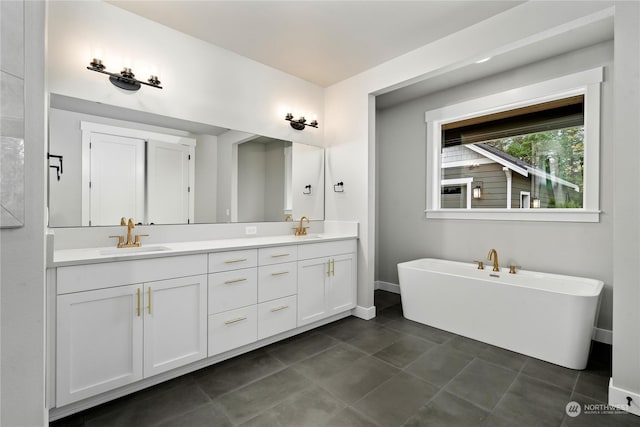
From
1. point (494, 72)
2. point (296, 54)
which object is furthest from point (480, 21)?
point (296, 54)

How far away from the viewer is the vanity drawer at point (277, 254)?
2.49 m

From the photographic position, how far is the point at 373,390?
6.49 ft

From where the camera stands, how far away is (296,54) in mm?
2926

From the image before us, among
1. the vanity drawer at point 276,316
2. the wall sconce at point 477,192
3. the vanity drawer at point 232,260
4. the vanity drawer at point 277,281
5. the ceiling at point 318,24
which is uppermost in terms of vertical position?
the ceiling at point 318,24

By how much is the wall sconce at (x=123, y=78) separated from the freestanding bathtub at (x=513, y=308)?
292cm

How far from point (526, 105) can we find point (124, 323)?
4007 mm

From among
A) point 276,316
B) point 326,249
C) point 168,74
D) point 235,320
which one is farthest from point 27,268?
point 326,249

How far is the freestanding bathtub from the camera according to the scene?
2.21 m

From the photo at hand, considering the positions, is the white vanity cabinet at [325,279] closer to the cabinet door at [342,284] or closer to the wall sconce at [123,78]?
the cabinet door at [342,284]

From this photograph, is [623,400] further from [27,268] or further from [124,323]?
[27,268]

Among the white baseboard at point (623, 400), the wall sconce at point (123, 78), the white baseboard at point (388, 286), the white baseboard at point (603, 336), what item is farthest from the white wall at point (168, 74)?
the white baseboard at point (603, 336)

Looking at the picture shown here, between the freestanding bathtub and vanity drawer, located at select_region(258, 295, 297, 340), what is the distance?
1264 millimetres

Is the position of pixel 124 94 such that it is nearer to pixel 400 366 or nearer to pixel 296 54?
Result: pixel 296 54

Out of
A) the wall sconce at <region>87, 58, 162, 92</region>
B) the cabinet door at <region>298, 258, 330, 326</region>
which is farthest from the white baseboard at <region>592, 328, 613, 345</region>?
the wall sconce at <region>87, 58, 162, 92</region>
